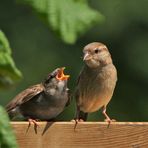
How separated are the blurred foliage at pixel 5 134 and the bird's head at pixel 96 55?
455 cm

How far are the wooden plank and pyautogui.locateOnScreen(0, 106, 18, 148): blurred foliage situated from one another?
2204 millimetres

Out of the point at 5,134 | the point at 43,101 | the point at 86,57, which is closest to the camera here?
the point at 5,134

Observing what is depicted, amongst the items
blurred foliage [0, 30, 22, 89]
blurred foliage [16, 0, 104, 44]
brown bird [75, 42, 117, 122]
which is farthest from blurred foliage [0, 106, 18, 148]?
brown bird [75, 42, 117, 122]

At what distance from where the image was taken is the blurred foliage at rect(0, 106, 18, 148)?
106 cm

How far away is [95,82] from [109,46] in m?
12.8

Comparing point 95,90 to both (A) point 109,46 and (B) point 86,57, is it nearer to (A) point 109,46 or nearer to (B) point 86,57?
(B) point 86,57

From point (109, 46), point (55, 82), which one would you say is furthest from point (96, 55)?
point (109, 46)

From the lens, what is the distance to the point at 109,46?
1867cm

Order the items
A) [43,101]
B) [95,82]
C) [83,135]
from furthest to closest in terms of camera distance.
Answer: [95,82], [43,101], [83,135]

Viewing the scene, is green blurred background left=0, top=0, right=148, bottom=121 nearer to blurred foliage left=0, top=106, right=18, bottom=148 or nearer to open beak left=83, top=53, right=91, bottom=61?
open beak left=83, top=53, right=91, bottom=61

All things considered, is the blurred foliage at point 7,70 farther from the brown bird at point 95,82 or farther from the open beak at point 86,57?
the open beak at point 86,57

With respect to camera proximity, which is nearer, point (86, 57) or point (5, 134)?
point (5, 134)

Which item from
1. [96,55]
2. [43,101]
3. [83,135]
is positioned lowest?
[43,101]

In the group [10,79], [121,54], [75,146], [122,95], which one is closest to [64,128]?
[75,146]
